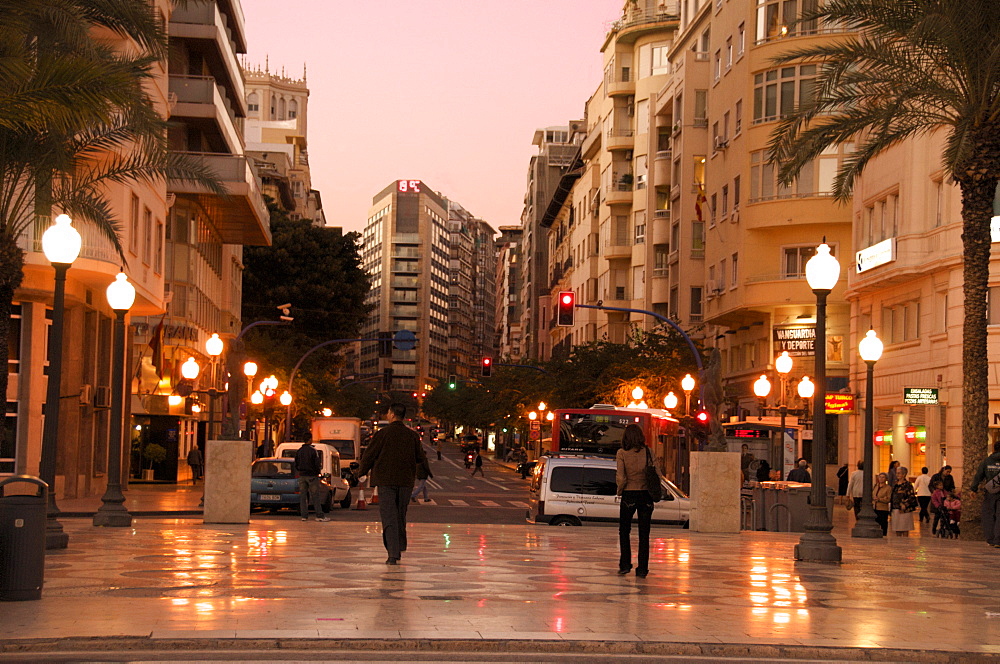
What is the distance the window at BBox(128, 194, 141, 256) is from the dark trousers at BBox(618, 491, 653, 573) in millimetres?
25540

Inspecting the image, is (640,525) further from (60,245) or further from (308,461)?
(308,461)

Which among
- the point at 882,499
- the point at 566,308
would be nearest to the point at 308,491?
the point at 882,499

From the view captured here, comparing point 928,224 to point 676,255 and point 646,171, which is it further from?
point 646,171

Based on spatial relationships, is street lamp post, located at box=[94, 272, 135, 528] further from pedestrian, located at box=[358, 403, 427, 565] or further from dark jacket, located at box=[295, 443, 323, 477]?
pedestrian, located at box=[358, 403, 427, 565]

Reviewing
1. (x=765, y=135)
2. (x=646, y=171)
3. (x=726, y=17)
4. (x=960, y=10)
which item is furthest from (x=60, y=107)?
(x=646, y=171)

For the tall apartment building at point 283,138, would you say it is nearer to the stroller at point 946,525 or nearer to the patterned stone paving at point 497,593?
the stroller at point 946,525

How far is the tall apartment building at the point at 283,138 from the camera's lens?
10556cm

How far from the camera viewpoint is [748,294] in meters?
53.7

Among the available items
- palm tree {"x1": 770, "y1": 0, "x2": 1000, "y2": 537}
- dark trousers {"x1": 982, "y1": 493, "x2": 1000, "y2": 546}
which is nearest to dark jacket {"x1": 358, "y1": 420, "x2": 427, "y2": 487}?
dark trousers {"x1": 982, "y1": 493, "x2": 1000, "y2": 546}

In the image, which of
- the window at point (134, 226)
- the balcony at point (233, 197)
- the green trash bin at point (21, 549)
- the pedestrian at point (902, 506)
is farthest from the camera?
the balcony at point (233, 197)

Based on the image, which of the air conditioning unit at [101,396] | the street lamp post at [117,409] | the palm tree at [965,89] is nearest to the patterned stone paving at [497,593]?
the street lamp post at [117,409]

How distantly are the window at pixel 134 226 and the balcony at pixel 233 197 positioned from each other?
4520mm

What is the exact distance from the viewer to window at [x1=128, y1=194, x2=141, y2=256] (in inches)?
1526

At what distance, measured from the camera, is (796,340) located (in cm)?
5169
